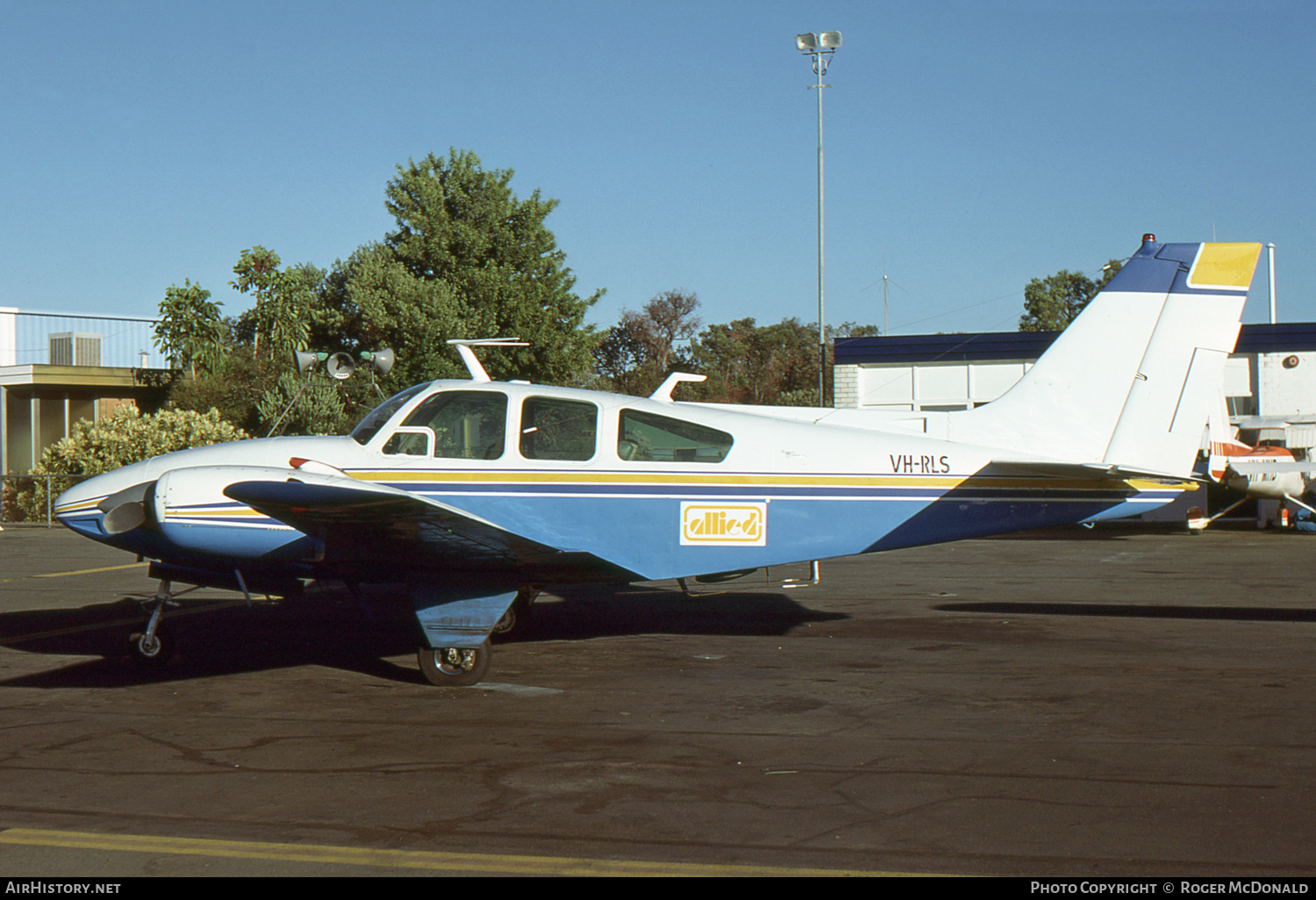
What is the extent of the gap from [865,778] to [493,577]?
3.73 m

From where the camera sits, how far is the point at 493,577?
848 centimetres

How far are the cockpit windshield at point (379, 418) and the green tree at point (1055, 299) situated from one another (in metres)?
73.2

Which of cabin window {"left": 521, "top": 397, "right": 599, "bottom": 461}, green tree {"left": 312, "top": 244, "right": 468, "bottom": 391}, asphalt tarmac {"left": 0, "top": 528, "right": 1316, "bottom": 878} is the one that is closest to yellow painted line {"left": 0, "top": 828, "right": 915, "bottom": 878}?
asphalt tarmac {"left": 0, "top": 528, "right": 1316, "bottom": 878}

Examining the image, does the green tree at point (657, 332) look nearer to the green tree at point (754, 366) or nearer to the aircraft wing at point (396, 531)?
the green tree at point (754, 366)

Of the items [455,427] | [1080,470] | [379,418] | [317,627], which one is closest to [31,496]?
[317,627]

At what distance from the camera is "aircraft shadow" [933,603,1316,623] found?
11.1 meters

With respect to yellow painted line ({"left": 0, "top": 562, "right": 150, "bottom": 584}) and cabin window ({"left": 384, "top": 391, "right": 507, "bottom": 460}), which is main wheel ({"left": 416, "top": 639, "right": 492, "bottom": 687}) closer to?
cabin window ({"left": 384, "top": 391, "right": 507, "bottom": 460})

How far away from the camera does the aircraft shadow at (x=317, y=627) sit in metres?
9.05

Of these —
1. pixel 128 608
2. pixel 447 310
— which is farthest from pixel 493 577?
pixel 447 310

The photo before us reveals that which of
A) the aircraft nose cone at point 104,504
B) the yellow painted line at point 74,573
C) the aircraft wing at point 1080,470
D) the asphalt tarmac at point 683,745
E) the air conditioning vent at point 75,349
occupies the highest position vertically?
the air conditioning vent at point 75,349

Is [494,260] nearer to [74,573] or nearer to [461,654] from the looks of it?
[74,573]

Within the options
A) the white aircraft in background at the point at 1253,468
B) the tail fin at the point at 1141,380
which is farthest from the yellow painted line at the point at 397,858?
the white aircraft in background at the point at 1253,468

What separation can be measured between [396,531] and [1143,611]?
26.5 feet

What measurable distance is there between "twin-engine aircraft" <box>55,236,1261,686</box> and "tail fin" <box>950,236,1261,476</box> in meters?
0.02
